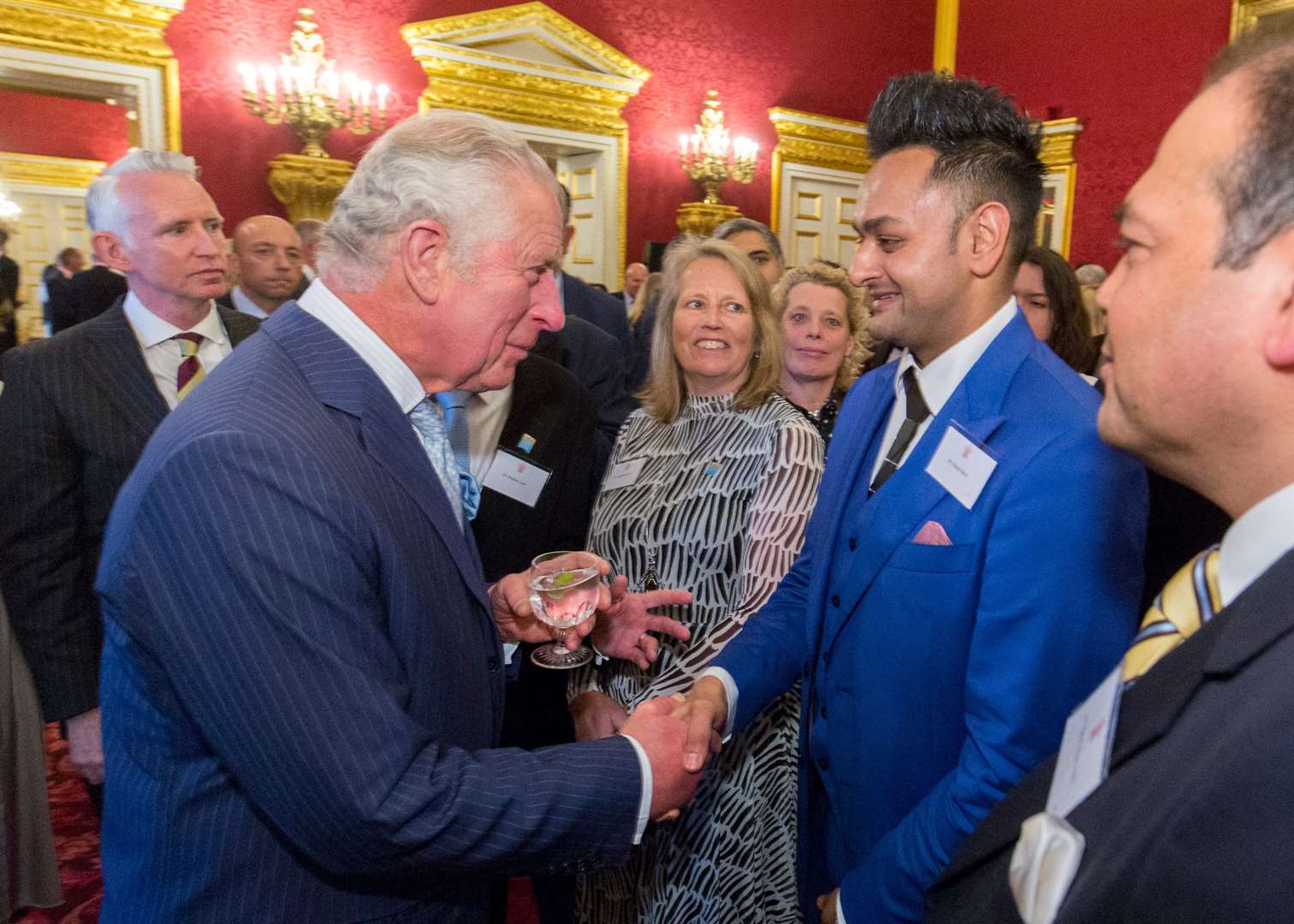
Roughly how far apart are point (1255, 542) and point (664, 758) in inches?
29.7

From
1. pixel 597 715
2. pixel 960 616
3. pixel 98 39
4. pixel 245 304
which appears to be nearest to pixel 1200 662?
pixel 960 616

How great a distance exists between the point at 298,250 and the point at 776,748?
3.83 metres

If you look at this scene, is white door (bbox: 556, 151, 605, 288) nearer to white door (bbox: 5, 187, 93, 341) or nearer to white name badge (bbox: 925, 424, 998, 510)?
white door (bbox: 5, 187, 93, 341)

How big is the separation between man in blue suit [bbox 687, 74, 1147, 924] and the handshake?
2 centimetres

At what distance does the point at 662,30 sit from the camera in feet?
26.3

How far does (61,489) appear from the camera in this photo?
2.16m

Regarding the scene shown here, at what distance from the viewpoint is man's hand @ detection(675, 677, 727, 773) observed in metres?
1.29

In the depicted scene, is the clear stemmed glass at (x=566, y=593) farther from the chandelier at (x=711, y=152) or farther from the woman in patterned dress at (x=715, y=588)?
the chandelier at (x=711, y=152)

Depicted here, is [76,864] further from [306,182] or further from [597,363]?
[306,182]

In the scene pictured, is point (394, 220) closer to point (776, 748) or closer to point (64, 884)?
point (776, 748)

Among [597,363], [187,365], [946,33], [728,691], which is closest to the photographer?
[728,691]

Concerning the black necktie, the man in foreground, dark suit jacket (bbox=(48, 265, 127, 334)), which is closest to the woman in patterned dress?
the black necktie

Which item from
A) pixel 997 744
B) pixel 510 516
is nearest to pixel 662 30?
pixel 510 516

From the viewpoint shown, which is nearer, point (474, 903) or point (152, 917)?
point (152, 917)
